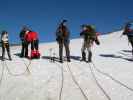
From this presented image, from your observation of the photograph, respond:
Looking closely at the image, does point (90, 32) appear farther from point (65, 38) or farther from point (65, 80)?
point (65, 80)

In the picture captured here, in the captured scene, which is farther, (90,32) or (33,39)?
(33,39)

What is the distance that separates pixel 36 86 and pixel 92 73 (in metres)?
2.92

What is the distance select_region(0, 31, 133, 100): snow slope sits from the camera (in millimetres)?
11623

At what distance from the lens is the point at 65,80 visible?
13453mm

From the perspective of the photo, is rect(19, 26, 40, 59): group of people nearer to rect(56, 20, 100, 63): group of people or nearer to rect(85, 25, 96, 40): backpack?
rect(56, 20, 100, 63): group of people

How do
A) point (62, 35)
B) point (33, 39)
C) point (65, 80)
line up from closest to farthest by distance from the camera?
point (65, 80) → point (62, 35) → point (33, 39)

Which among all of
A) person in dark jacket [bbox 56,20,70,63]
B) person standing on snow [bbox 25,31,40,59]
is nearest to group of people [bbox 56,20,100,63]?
person in dark jacket [bbox 56,20,70,63]

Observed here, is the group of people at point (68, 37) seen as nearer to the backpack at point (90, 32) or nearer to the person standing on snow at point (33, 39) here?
the backpack at point (90, 32)

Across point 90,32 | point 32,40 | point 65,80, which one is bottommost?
point 65,80

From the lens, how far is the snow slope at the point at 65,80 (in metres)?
11.6

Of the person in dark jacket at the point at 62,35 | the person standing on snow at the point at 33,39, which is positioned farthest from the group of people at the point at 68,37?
the person standing on snow at the point at 33,39

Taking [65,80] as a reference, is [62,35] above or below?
above

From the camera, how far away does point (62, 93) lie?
1183 cm

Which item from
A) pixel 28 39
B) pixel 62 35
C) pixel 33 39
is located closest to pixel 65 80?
pixel 62 35
